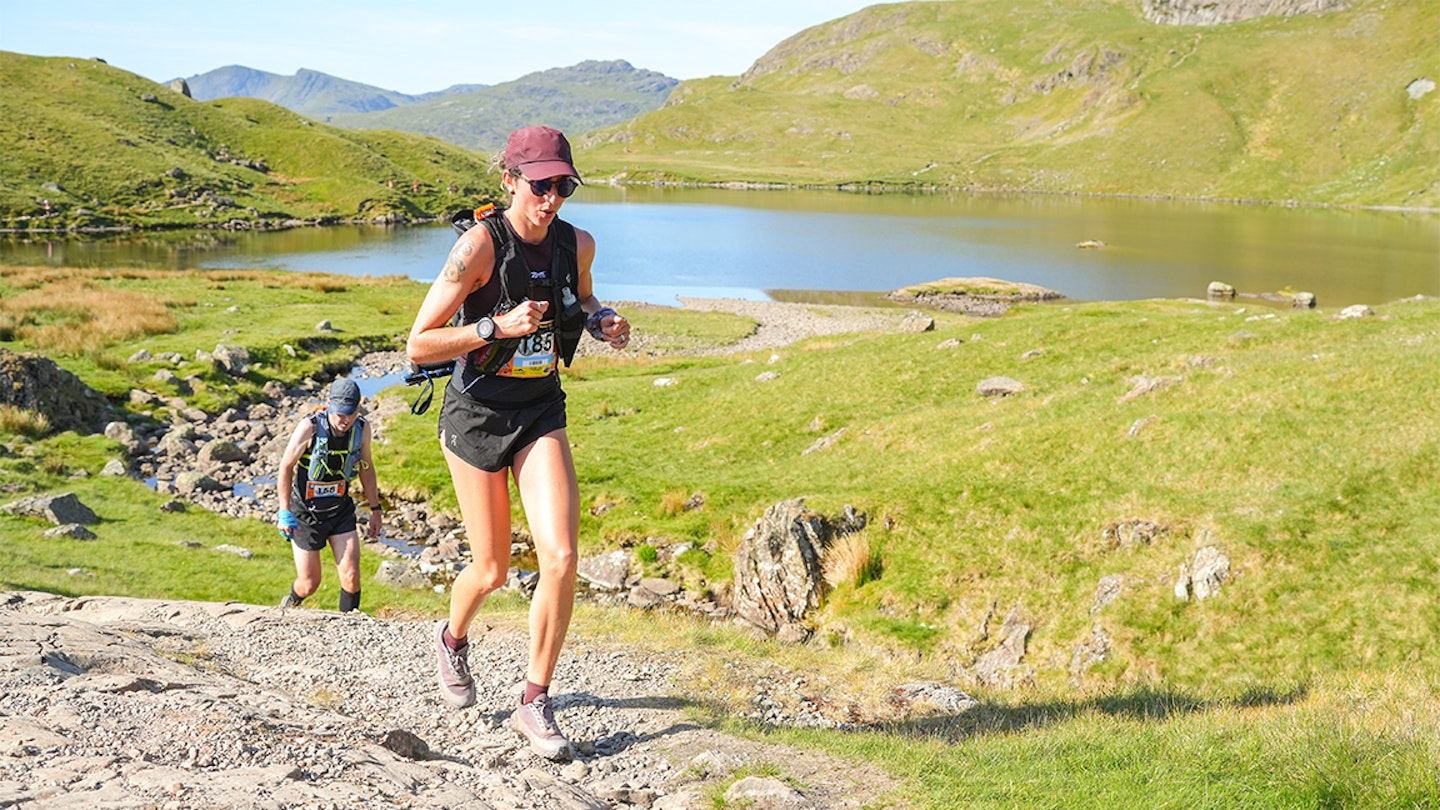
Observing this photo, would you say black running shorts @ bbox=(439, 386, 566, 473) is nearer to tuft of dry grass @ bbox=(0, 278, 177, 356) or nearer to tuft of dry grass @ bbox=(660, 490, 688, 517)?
tuft of dry grass @ bbox=(660, 490, 688, 517)

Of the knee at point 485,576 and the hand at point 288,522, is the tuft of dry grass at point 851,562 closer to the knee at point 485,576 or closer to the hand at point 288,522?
the hand at point 288,522

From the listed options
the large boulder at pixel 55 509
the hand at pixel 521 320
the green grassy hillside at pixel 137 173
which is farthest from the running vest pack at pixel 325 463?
the green grassy hillside at pixel 137 173

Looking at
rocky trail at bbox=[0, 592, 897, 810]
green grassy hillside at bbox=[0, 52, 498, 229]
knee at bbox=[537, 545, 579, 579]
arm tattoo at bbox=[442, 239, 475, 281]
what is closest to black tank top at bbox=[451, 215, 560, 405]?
arm tattoo at bbox=[442, 239, 475, 281]

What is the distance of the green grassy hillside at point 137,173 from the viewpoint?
467 ft

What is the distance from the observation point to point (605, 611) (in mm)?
14672

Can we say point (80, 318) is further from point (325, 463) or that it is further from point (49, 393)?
point (325, 463)

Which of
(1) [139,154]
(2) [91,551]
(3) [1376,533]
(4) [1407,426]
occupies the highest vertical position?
(1) [139,154]

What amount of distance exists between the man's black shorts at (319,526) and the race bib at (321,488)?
28 centimetres

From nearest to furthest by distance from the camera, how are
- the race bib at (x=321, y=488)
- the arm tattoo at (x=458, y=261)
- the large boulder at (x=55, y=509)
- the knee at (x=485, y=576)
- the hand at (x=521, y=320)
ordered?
1. the hand at (x=521, y=320)
2. the arm tattoo at (x=458, y=261)
3. the knee at (x=485, y=576)
4. the race bib at (x=321, y=488)
5. the large boulder at (x=55, y=509)

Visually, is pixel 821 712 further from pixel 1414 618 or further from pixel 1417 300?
pixel 1417 300

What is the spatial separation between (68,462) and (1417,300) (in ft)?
153

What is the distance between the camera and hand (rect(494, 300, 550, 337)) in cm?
692

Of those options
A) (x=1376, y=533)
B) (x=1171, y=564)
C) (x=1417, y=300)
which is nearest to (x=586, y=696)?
(x=1171, y=564)

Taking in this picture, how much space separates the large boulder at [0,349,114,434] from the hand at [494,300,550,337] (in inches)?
1163
